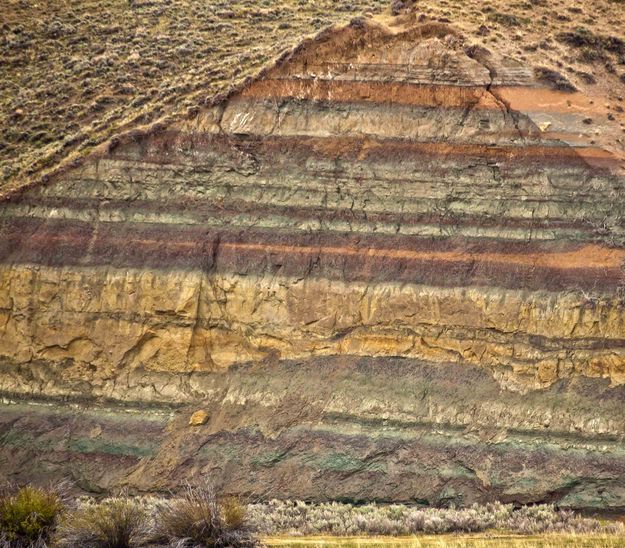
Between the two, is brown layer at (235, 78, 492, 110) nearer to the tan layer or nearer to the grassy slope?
the grassy slope

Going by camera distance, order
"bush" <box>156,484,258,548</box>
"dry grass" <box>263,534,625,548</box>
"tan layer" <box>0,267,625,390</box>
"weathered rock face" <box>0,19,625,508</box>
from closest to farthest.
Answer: "bush" <box>156,484,258,548</box>, "dry grass" <box>263,534,625,548</box>, "weathered rock face" <box>0,19,625,508</box>, "tan layer" <box>0,267,625,390</box>

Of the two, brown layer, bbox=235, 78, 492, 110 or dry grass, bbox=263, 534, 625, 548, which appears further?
brown layer, bbox=235, 78, 492, 110

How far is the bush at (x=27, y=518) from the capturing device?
662 inches

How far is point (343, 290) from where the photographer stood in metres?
23.8

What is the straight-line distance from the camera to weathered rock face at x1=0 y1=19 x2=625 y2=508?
74.8 feet

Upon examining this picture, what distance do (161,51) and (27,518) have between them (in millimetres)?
18112

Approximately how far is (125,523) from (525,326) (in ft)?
36.2

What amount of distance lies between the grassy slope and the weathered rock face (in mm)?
1371

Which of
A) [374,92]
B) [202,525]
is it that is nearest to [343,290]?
[374,92]

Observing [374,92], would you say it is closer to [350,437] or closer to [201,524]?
[350,437]

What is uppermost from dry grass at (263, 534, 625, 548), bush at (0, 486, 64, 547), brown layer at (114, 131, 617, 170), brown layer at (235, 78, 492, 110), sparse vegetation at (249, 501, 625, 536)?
brown layer at (235, 78, 492, 110)

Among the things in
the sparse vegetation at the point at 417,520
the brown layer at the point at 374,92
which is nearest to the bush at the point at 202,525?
the sparse vegetation at the point at 417,520

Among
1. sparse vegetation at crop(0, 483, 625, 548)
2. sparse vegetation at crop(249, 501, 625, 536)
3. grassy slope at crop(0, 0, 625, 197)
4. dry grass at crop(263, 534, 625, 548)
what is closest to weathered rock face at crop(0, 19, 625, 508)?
sparse vegetation at crop(249, 501, 625, 536)

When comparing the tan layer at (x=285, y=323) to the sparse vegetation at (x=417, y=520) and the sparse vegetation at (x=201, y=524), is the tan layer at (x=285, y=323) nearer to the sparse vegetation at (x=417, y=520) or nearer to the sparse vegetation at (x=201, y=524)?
the sparse vegetation at (x=417, y=520)
